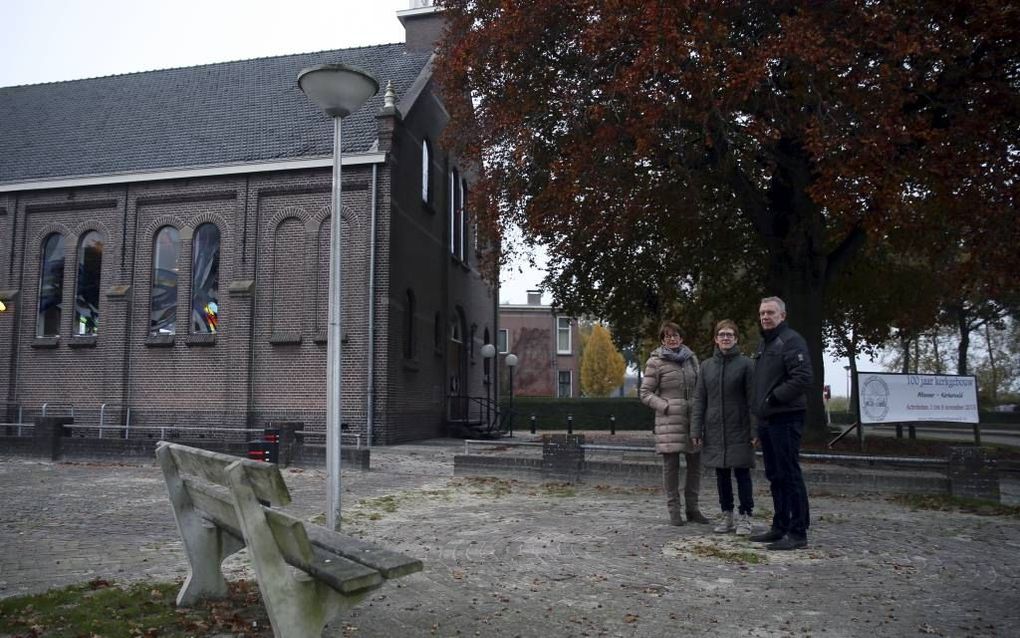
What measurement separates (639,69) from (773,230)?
6280mm

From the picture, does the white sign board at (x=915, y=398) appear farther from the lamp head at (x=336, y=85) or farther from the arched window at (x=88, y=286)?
the arched window at (x=88, y=286)

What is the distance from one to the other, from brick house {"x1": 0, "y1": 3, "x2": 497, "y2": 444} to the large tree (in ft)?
13.6

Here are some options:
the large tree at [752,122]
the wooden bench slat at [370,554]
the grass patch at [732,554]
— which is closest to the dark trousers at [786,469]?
the grass patch at [732,554]

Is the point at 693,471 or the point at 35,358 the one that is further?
the point at 35,358

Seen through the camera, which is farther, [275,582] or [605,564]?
[605,564]

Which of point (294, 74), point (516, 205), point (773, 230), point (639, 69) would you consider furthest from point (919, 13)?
point (294, 74)

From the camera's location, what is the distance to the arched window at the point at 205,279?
1986 cm

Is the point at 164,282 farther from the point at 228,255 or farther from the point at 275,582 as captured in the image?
the point at 275,582

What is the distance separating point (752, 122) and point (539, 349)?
3954 centimetres

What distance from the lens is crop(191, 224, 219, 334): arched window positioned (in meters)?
19.9

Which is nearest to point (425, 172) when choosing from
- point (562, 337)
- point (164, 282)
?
point (164, 282)

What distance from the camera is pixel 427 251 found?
2214cm

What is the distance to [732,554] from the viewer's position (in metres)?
6.06

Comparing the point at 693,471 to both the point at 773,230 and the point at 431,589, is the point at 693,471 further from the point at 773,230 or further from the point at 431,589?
the point at 773,230
